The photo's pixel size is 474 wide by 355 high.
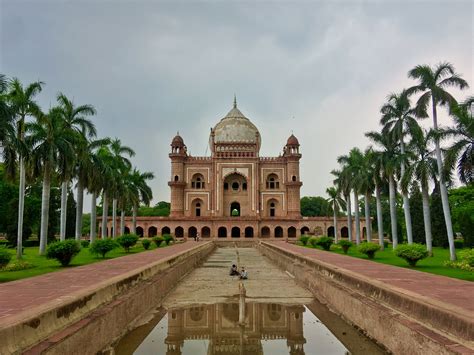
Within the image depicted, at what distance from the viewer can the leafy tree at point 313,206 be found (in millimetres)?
70662

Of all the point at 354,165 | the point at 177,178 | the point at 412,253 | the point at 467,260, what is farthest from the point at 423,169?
the point at 177,178

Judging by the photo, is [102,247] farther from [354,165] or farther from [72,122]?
[354,165]

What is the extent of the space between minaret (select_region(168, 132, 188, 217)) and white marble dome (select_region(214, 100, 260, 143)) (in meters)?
5.29

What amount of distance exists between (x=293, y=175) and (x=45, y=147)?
32504mm

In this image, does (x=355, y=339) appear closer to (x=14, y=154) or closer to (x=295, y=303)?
(x=295, y=303)

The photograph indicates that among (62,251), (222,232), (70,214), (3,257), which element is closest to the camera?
(3,257)

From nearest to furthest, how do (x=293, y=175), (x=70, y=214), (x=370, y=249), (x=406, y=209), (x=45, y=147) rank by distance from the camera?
1. (x=370, y=249)
2. (x=45, y=147)
3. (x=406, y=209)
4. (x=70, y=214)
5. (x=293, y=175)

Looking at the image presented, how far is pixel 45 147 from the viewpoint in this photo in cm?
1962

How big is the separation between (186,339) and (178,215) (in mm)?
41538

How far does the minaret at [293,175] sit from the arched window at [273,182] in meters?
1.70

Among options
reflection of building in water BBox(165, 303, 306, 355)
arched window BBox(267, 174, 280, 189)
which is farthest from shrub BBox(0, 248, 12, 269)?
arched window BBox(267, 174, 280, 189)

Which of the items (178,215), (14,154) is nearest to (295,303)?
(14,154)

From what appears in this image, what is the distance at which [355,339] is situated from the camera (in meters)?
6.11

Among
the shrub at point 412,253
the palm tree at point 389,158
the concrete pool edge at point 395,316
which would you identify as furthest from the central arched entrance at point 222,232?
the concrete pool edge at point 395,316
